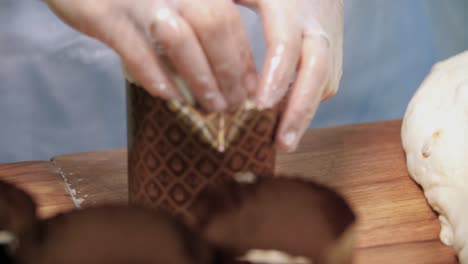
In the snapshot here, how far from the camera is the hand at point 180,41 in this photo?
22.5 inches

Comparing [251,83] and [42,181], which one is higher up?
[251,83]

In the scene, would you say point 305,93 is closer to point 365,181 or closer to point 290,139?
point 290,139

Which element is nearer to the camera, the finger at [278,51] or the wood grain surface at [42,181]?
the finger at [278,51]

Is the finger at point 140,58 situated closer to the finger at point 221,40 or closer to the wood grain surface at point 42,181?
the finger at point 221,40

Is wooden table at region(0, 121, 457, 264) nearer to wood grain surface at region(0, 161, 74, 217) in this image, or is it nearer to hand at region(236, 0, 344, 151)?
wood grain surface at region(0, 161, 74, 217)

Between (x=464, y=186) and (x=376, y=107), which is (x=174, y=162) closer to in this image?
(x=464, y=186)

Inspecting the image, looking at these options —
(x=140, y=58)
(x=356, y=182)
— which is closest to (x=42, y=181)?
Answer: (x=140, y=58)

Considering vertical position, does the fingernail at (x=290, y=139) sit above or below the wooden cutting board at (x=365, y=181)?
above

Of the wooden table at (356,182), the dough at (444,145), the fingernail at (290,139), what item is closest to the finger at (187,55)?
the fingernail at (290,139)

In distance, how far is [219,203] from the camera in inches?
15.7

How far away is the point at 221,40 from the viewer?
619mm

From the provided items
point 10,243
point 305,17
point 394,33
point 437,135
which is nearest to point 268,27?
point 305,17

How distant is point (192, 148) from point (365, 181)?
43cm

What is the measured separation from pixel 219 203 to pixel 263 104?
193 mm
